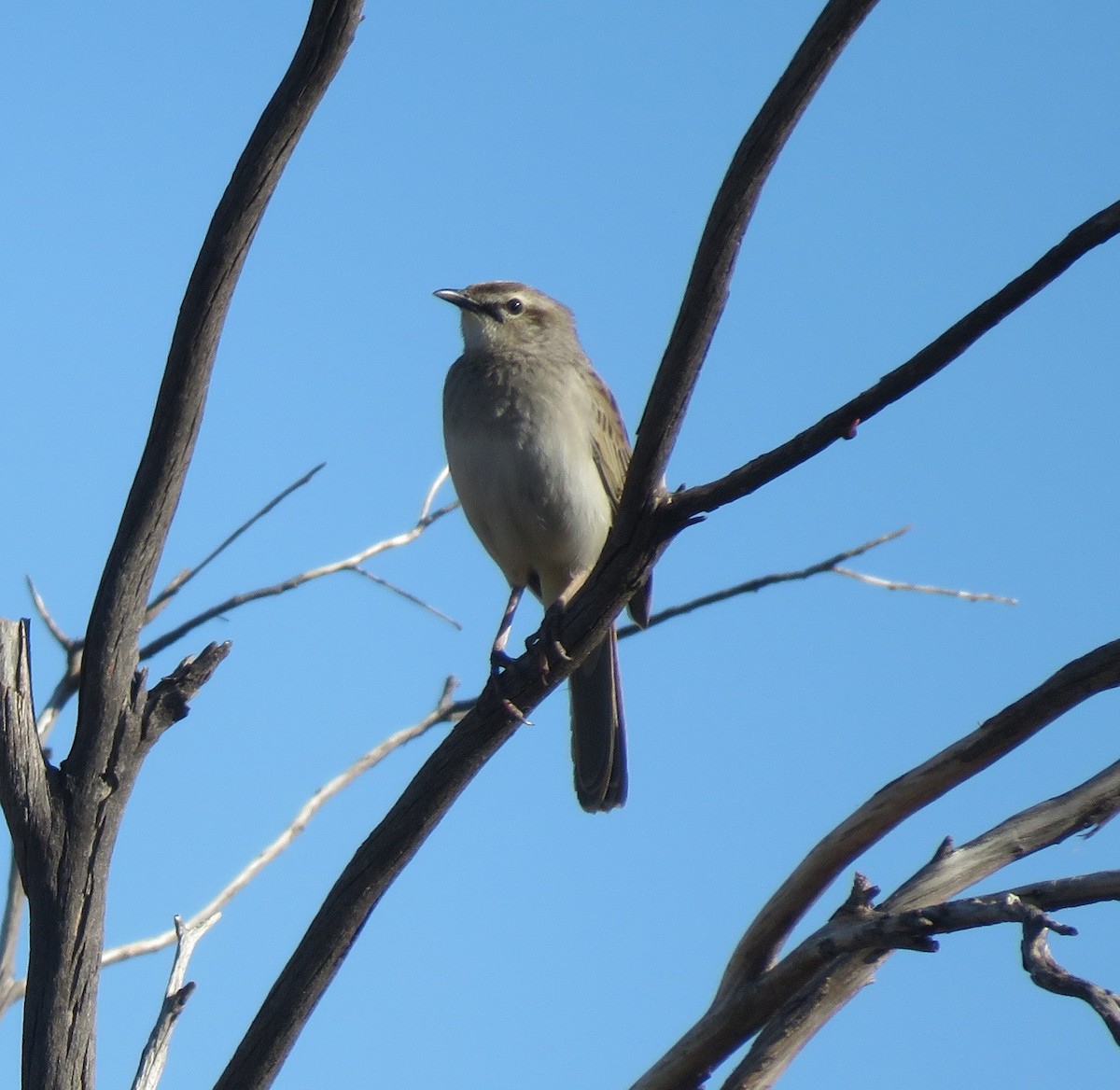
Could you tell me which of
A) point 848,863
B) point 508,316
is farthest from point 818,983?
point 508,316

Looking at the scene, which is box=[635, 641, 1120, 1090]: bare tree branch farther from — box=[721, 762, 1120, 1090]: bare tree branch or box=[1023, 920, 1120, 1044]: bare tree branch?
box=[1023, 920, 1120, 1044]: bare tree branch

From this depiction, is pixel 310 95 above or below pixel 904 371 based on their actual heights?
above

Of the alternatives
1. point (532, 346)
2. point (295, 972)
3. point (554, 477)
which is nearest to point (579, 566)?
point (554, 477)

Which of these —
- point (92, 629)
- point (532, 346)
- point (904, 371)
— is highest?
point (532, 346)

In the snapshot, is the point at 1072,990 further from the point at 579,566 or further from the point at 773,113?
the point at 579,566

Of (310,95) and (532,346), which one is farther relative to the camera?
(532,346)

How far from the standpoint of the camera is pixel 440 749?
14.0 ft

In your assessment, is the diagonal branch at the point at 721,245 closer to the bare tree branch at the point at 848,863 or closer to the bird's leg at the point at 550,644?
the bird's leg at the point at 550,644

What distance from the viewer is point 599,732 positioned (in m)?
6.82

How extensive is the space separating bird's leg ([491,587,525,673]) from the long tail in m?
0.41

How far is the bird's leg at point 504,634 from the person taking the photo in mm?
5738

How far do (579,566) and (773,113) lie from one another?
132 inches

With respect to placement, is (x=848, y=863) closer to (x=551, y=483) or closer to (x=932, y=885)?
(x=932, y=885)

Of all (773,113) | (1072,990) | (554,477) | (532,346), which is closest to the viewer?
(1072,990)
